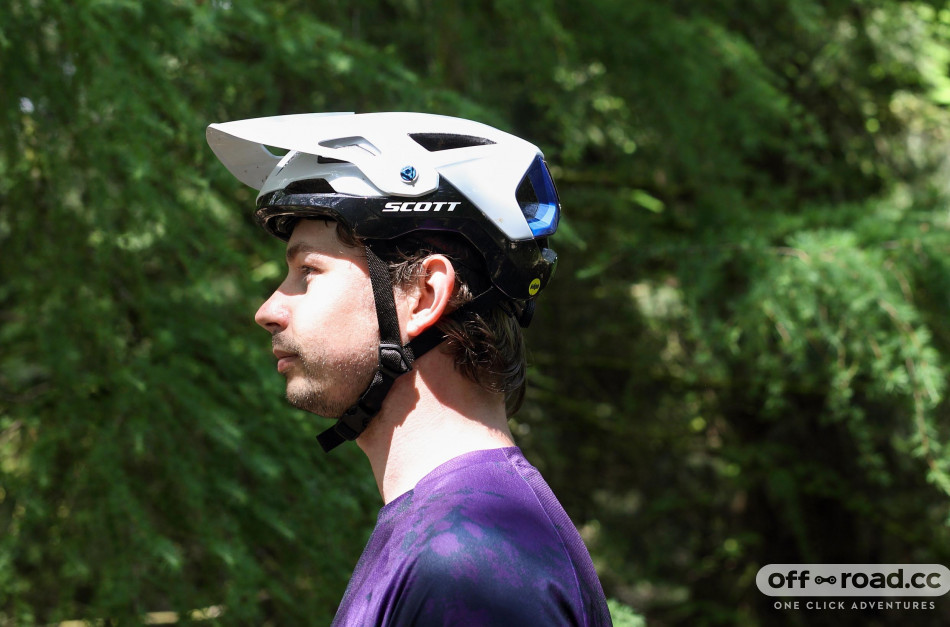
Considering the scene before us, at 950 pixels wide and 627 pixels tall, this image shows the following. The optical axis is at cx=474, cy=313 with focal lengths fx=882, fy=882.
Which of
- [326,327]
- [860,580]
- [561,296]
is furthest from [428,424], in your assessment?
[860,580]

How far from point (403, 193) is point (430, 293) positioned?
0.20 meters

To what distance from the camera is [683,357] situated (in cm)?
584

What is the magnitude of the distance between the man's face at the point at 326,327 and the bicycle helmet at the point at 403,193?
0.03 meters

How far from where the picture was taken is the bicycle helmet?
5.61 ft

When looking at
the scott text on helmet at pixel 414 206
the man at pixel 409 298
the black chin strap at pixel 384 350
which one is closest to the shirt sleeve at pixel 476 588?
the man at pixel 409 298

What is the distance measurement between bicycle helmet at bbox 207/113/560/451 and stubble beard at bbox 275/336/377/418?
2cm

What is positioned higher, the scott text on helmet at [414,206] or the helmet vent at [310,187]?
the scott text on helmet at [414,206]

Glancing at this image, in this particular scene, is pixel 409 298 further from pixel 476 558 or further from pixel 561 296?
pixel 561 296

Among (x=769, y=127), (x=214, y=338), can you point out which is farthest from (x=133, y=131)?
(x=769, y=127)

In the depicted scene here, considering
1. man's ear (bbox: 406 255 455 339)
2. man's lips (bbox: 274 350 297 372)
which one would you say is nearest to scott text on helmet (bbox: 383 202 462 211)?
man's ear (bbox: 406 255 455 339)

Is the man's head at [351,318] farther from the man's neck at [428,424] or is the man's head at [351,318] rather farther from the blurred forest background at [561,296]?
the blurred forest background at [561,296]

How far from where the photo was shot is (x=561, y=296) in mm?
5574

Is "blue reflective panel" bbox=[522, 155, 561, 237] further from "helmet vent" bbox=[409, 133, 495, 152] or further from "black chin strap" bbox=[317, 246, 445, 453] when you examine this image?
"black chin strap" bbox=[317, 246, 445, 453]

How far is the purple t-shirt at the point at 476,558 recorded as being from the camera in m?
1.26
